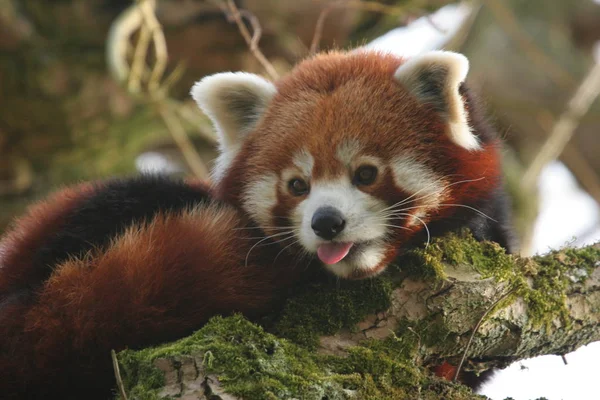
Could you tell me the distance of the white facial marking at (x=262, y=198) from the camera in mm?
2727

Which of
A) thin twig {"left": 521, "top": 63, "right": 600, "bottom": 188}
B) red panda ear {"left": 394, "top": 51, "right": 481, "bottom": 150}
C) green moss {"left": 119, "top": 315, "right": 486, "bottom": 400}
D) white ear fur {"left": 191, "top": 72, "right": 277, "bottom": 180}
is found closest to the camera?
green moss {"left": 119, "top": 315, "right": 486, "bottom": 400}

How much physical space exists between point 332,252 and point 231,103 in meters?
0.87

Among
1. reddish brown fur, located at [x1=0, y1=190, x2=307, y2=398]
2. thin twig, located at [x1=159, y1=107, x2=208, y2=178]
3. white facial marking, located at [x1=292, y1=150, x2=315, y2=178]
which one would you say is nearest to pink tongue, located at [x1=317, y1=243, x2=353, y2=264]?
reddish brown fur, located at [x1=0, y1=190, x2=307, y2=398]

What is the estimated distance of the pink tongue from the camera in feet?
8.11

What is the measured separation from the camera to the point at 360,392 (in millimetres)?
2002

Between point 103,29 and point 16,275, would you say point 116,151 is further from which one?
point 16,275

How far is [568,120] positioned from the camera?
4688mm

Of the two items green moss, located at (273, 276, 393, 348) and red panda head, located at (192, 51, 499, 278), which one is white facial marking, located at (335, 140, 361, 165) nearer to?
red panda head, located at (192, 51, 499, 278)

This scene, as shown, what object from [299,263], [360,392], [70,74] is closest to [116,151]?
[70,74]

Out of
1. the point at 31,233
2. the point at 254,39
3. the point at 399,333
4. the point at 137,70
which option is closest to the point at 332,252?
the point at 399,333

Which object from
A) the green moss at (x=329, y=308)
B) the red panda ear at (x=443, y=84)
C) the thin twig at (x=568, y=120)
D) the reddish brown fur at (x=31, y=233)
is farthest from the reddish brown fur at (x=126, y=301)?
the thin twig at (x=568, y=120)

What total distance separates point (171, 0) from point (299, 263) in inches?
143

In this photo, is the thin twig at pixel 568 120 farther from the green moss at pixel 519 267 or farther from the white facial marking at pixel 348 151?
the white facial marking at pixel 348 151

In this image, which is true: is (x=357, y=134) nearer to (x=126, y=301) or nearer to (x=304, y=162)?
(x=304, y=162)
